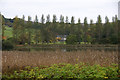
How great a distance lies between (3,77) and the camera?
5.89 metres

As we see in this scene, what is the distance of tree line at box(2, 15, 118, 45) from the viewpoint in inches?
1786

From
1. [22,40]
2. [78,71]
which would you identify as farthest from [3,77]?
[22,40]

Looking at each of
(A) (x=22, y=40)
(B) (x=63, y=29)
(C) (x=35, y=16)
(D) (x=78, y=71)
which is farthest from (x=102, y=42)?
(D) (x=78, y=71)

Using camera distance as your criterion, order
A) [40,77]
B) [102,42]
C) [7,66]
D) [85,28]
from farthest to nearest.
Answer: [85,28], [102,42], [7,66], [40,77]

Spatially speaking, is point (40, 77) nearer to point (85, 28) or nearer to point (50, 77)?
point (50, 77)

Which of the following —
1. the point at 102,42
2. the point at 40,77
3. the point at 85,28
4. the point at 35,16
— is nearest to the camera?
the point at 40,77

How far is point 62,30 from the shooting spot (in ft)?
184

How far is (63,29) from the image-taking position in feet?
184

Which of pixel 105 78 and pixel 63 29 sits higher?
pixel 63 29

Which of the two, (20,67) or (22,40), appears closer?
(20,67)

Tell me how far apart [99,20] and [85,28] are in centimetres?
534

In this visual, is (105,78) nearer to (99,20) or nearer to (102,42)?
(102,42)

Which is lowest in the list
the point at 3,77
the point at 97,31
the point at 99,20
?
the point at 3,77

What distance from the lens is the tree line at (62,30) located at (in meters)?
45.4
